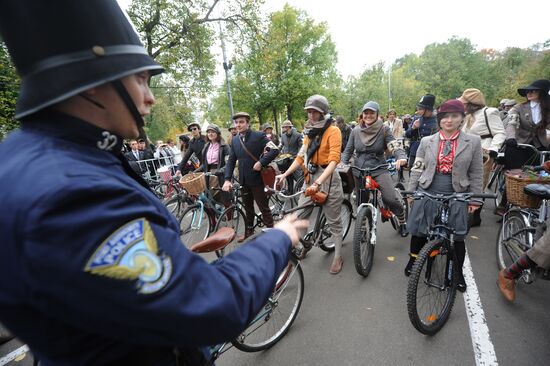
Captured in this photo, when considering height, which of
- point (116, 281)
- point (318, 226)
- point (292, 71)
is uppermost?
point (292, 71)

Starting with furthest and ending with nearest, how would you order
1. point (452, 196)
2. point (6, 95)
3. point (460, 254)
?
point (6, 95)
point (460, 254)
point (452, 196)

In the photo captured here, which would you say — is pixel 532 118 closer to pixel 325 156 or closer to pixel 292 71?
pixel 325 156

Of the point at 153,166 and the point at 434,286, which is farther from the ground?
the point at 153,166

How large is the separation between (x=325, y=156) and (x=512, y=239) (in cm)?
248

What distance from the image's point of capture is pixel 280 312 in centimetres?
288

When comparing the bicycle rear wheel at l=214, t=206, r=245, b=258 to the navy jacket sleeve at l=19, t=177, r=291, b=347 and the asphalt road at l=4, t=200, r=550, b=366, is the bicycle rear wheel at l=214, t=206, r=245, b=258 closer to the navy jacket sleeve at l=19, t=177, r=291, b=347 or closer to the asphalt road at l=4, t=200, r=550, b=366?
the asphalt road at l=4, t=200, r=550, b=366

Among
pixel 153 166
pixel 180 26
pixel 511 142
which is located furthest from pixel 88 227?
pixel 180 26

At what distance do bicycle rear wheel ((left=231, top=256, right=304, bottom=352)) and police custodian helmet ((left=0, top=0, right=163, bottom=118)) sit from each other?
7.58 ft

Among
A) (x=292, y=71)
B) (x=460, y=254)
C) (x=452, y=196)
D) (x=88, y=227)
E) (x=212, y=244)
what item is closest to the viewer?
(x=88, y=227)

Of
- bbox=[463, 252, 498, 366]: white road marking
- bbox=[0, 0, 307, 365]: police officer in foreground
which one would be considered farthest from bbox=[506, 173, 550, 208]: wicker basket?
bbox=[0, 0, 307, 365]: police officer in foreground

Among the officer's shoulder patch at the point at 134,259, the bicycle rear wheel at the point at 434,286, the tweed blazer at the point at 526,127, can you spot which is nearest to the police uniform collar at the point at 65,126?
the officer's shoulder patch at the point at 134,259

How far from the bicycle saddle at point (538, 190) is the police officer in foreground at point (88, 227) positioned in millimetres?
3112

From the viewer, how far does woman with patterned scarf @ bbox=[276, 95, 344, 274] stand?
342cm

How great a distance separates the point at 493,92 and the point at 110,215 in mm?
57781
